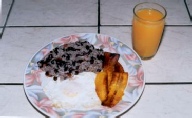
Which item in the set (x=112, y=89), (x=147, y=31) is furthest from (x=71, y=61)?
(x=147, y=31)

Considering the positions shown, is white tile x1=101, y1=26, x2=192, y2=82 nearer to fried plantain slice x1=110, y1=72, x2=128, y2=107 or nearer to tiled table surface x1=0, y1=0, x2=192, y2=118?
tiled table surface x1=0, y1=0, x2=192, y2=118

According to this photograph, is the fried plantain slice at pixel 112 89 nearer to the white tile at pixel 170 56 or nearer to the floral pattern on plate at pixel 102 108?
the floral pattern on plate at pixel 102 108

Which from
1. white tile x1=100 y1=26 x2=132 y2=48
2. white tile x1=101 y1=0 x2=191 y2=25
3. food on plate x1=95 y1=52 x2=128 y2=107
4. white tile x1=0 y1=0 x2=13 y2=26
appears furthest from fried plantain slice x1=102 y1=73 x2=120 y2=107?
white tile x1=0 y1=0 x2=13 y2=26

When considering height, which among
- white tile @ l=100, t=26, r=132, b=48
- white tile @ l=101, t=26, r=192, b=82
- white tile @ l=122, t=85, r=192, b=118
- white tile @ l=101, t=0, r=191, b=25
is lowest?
white tile @ l=122, t=85, r=192, b=118

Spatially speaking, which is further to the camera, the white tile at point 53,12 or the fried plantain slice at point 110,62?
the white tile at point 53,12

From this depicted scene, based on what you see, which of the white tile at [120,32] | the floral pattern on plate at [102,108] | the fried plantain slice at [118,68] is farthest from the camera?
the white tile at [120,32]

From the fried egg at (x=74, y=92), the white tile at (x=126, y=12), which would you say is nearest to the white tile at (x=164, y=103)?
the fried egg at (x=74, y=92)

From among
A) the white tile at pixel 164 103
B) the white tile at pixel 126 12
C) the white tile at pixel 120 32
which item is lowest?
the white tile at pixel 164 103

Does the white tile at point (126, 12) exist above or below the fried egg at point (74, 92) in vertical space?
above
